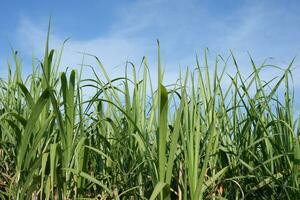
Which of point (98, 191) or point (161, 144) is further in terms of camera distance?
point (98, 191)

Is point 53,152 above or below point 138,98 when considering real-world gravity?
below

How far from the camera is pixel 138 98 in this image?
1695mm

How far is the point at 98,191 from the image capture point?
1.76 m

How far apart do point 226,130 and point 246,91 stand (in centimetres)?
18

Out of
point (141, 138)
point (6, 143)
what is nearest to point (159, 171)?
point (141, 138)

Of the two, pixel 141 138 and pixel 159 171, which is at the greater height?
pixel 141 138

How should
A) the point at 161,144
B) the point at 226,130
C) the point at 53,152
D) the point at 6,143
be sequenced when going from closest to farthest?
the point at 161,144 < the point at 53,152 < the point at 226,130 < the point at 6,143

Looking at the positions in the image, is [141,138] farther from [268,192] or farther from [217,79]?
[268,192]

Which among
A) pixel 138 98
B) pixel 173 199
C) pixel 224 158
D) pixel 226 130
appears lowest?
pixel 173 199

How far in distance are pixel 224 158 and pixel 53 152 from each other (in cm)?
69

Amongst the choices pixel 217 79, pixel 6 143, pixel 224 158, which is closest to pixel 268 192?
pixel 224 158

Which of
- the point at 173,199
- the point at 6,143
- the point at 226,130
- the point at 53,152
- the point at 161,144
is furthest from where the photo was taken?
the point at 6,143

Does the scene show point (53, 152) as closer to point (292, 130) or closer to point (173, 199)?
point (173, 199)

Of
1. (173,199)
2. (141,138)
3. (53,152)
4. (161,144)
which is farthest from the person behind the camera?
(173,199)
